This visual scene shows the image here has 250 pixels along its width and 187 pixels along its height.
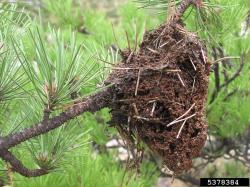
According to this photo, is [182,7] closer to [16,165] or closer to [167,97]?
[167,97]

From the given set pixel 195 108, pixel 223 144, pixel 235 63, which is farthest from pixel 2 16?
pixel 223 144

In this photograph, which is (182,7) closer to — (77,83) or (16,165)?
(77,83)

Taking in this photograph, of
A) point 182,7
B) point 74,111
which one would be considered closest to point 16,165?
point 74,111

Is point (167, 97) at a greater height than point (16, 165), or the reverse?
point (167, 97)

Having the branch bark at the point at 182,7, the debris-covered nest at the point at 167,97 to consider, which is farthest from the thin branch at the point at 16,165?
the branch bark at the point at 182,7

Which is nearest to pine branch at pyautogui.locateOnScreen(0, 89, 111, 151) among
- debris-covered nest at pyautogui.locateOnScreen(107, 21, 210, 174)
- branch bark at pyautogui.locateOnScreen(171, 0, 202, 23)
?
debris-covered nest at pyautogui.locateOnScreen(107, 21, 210, 174)

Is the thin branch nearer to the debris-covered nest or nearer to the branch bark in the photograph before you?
the debris-covered nest

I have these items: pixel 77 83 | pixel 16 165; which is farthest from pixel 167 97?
pixel 16 165

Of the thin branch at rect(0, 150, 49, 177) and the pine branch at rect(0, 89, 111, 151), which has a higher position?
the pine branch at rect(0, 89, 111, 151)

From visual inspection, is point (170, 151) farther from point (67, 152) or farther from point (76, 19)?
point (76, 19)

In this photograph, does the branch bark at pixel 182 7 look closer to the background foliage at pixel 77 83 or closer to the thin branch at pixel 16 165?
the background foliage at pixel 77 83
